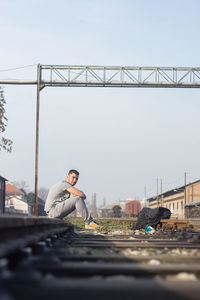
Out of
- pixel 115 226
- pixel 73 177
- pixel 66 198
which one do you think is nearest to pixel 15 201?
pixel 115 226

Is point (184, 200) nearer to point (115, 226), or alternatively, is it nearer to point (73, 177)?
point (115, 226)

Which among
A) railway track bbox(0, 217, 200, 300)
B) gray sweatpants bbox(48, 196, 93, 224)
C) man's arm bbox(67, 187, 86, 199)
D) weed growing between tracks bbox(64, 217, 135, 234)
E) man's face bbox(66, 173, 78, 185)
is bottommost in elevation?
weed growing between tracks bbox(64, 217, 135, 234)

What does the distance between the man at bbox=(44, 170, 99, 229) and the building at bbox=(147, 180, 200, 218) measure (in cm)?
4312

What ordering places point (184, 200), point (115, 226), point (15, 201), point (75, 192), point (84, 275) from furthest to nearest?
point (15, 201)
point (184, 200)
point (115, 226)
point (75, 192)
point (84, 275)

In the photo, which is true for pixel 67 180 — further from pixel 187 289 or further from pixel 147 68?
pixel 147 68

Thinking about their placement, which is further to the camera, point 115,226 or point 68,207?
point 115,226

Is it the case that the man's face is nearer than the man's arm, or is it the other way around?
the man's arm

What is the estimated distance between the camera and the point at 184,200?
68438mm

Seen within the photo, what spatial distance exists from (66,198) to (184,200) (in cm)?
5977

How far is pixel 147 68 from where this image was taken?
28.7m

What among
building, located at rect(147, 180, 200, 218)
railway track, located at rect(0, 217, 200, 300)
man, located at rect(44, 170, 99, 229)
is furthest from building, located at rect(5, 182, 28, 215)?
railway track, located at rect(0, 217, 200, 300)

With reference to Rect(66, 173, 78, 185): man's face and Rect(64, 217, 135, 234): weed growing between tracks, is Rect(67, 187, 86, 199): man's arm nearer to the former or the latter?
Rect(66, 173, 78, 185): man's face

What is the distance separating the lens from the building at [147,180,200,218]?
60438 millimetres

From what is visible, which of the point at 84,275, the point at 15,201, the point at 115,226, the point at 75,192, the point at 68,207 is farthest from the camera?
the point at 15,201
